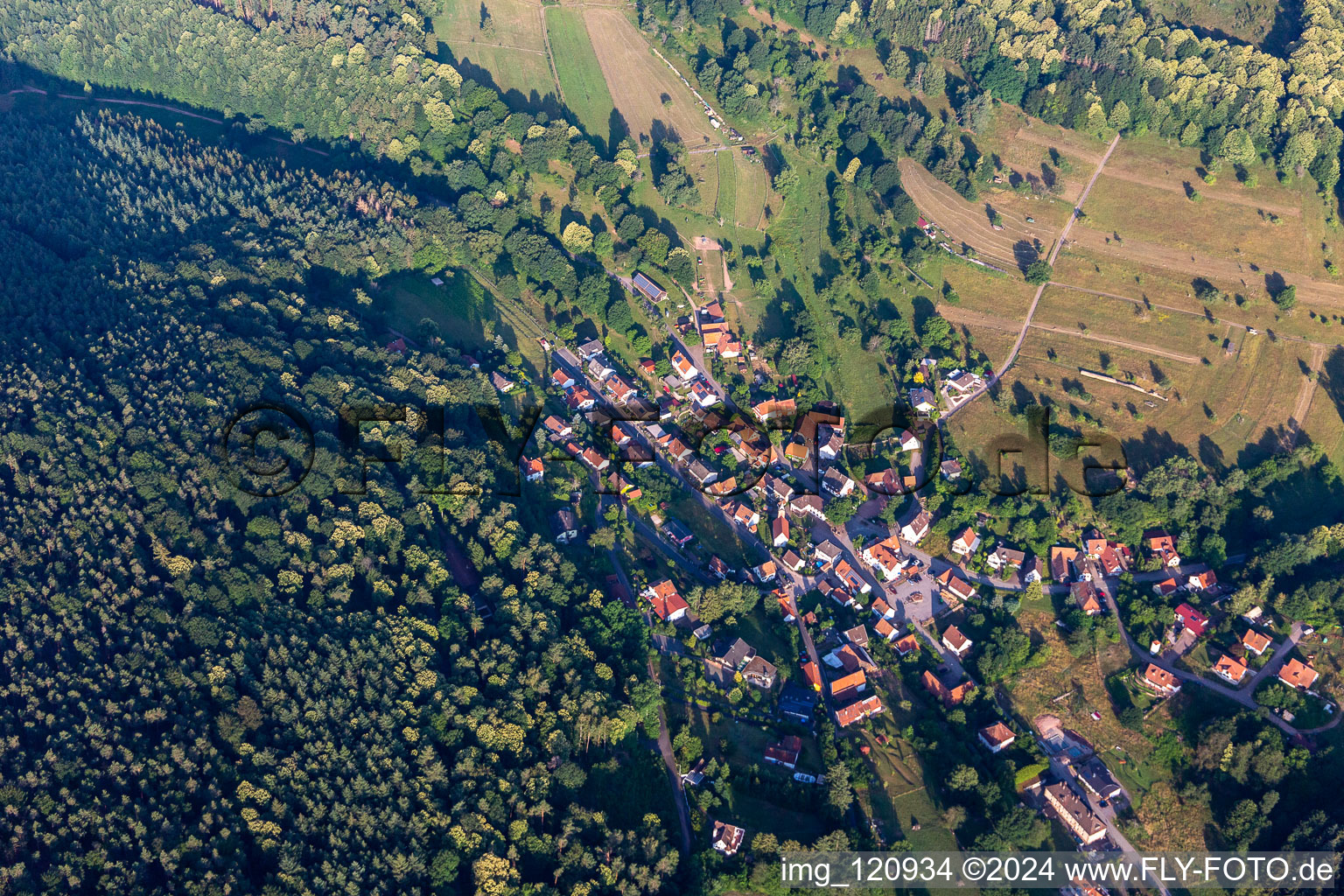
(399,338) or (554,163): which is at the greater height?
(554,163)

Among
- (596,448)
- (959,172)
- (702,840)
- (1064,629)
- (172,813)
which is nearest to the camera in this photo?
(172,813)

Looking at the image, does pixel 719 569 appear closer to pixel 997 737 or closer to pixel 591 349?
pixel 997 737

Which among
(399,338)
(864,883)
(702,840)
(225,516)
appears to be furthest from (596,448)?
(864,883)

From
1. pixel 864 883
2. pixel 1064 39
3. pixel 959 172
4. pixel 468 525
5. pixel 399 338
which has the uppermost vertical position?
pixel 1064 39

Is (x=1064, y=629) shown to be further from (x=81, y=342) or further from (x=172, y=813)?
(x=81, y=342)

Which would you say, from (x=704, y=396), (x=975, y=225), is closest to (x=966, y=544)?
(x=704, y=396)

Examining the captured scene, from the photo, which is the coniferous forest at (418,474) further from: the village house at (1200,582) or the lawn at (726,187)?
the lawn at (726,187)
